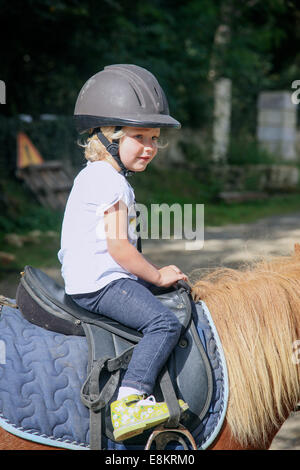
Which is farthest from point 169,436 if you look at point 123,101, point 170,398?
point 123,101

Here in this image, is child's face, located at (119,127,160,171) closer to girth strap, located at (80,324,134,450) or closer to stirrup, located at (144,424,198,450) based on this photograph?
girth strap, located at (80,324,134,450)

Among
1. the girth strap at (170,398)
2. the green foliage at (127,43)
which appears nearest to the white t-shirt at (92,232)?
the girth strap at (170,398)

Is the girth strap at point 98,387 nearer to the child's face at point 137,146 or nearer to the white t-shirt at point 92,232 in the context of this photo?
the white t-shirt at point 92,232

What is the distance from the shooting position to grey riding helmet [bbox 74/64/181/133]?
1.96 m

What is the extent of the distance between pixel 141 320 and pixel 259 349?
0.44m

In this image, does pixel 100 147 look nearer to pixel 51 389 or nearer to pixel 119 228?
pixel 119 228

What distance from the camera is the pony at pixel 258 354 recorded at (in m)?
1.89

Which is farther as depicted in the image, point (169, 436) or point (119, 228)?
point (119, 228)

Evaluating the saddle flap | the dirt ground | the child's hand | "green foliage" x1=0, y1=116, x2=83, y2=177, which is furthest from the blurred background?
the child's hand

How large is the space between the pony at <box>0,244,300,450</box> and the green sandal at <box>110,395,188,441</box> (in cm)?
24

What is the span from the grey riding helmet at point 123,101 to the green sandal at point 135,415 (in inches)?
37.7

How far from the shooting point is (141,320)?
1870mm

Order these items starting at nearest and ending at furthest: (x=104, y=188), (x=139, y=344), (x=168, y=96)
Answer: (x=139, y=344) → (x=104, y=188) → (x=168, y=96)

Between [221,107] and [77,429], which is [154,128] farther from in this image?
[221,107]
